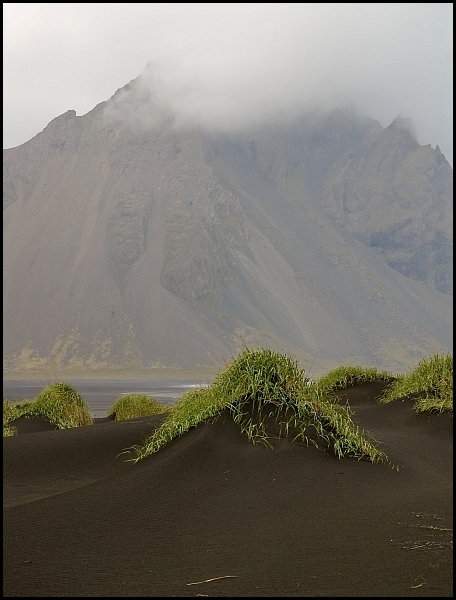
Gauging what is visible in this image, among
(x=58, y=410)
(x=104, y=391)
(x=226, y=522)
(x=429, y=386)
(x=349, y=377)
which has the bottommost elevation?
(x=104, y=391)

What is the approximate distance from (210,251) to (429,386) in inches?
4934

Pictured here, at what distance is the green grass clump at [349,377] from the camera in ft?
71.1

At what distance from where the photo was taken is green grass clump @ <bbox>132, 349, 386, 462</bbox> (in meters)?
9.92

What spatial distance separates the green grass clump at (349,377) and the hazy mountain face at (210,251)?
8517 cm

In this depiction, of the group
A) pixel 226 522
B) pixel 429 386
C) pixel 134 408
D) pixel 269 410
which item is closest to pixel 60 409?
pixel 134 408

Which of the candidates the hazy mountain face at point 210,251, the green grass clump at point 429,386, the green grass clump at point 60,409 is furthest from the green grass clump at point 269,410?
the hazy mountain face at point 210,251

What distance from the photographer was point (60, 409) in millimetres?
19797

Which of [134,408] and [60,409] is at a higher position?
[60,409]

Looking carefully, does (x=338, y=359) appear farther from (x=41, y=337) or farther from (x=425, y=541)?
(x=425, y=541)

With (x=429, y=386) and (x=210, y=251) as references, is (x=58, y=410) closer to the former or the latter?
(x=429, y=386)

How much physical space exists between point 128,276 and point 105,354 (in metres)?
22.6

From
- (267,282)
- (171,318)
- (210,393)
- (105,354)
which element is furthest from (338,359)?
(210,393)

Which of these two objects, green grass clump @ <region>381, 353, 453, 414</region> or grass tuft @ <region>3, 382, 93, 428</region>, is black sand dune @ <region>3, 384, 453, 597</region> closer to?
green grass clump @ <region>381, 353, 453, 414</region>

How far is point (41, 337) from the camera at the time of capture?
121 m
